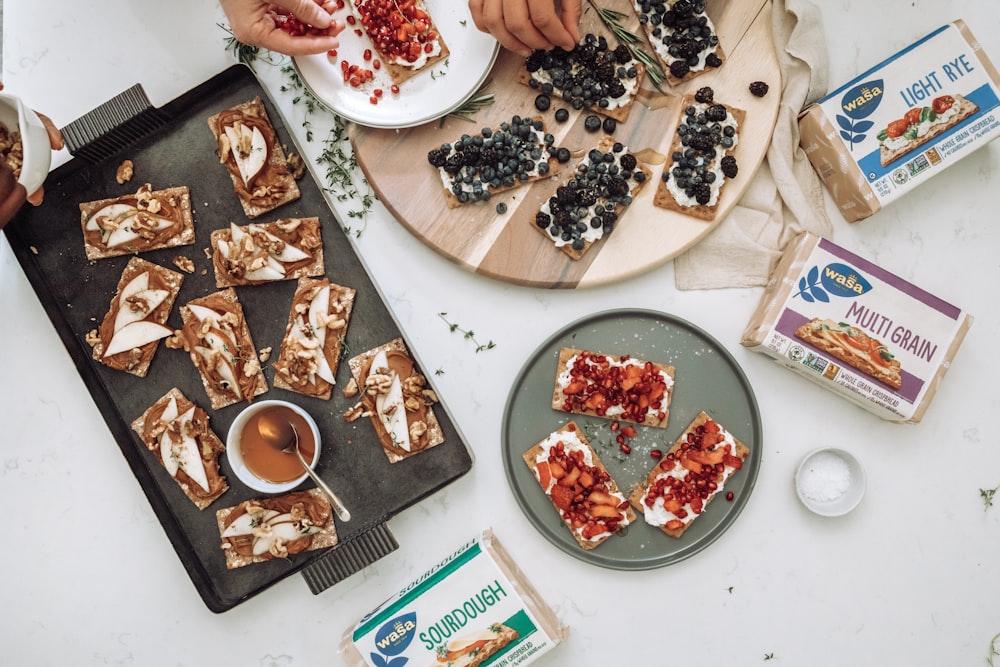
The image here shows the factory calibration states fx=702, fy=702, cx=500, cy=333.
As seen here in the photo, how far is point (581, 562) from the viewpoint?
3.19 m

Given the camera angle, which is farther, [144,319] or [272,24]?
[144,319]

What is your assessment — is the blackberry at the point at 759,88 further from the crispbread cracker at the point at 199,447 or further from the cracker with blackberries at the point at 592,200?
the crispbread cracker at the point at 199,447

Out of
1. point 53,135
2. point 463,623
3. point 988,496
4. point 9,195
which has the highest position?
point 53,135

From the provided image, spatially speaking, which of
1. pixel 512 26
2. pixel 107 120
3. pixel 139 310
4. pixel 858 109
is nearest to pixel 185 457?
pixel 139 310

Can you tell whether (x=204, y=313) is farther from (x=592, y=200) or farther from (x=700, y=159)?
(x=700, y=159)

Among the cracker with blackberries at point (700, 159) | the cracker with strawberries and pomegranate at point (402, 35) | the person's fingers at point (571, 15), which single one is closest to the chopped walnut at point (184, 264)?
the cracker with strawberries and pomegranate at point (402, 35)

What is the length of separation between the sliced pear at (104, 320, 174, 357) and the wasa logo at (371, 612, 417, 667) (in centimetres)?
159

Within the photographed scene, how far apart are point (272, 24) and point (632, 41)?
153 cm

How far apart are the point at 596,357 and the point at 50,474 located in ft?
8.49

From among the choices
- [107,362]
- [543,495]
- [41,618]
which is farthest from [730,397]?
[41,618]

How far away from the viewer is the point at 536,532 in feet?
10.5

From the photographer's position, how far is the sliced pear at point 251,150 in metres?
2.98

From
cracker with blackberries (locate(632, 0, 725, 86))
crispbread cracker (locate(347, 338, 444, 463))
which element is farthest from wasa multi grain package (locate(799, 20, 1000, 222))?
crispbread cracker (locate(347, 338, 444, 463))

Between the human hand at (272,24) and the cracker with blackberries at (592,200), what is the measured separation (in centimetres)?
115
